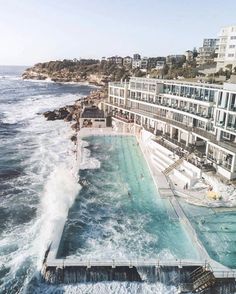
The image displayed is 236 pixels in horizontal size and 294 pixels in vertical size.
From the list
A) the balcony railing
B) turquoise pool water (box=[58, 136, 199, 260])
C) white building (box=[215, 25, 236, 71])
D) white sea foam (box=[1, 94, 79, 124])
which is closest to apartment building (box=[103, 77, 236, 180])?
the balcony railing

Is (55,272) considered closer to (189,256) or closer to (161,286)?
(161,286)

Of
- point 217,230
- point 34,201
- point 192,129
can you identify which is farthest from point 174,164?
point 34,201

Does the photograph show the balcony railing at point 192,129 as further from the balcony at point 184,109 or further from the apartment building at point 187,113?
the balcony at point 184,109

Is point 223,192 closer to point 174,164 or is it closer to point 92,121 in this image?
point 174,164

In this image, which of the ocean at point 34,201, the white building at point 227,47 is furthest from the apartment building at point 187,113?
the white building at point 227,47

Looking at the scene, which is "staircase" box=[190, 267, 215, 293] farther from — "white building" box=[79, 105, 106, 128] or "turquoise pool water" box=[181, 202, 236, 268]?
"white building" box=[79, 105, 106, 128]

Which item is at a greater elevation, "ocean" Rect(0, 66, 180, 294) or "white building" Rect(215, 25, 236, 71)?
"white building" Rect(215, 25, 236, 71)
